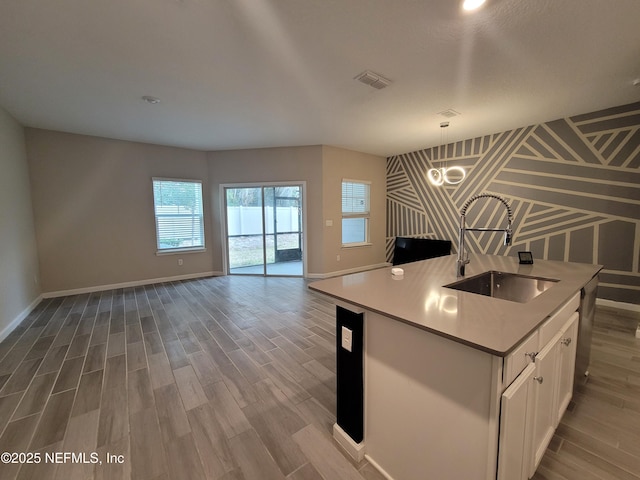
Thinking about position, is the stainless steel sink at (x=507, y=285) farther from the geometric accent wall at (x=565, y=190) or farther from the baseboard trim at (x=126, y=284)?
the baseboard trim at (x=126, y=284)

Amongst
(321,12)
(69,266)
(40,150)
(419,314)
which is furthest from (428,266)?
(40,150)

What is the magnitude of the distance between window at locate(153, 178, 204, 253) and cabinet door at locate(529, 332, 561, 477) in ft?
19.7

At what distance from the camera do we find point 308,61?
96.3 inches

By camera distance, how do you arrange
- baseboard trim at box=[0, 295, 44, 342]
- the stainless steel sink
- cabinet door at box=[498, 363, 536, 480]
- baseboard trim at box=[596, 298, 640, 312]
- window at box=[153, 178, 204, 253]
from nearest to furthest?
cabinet door at box=[498, 363, 536, 480]
the stainless steel sink
baseboard trim at box=[0, 295, 44, 342]
baseboard trim at box=[596, 298, 640, 312]
window at box=[153, 178, 204, 253]

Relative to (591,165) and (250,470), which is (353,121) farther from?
(250,470)

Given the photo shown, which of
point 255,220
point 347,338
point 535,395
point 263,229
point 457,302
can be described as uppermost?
point 255,220

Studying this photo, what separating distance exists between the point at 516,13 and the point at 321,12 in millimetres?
1412

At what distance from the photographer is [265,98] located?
127 inches

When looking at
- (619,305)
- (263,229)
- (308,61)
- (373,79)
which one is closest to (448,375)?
(308,61)

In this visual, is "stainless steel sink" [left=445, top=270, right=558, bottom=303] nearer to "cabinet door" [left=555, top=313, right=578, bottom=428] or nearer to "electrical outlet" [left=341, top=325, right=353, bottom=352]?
"cabinet door" [left=555, top=313, right=578, bottom=428]

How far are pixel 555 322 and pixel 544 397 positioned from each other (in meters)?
0.39

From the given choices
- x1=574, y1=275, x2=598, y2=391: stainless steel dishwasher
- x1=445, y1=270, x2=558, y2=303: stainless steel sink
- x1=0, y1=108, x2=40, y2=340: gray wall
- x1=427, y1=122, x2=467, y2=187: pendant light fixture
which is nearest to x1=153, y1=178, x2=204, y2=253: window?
x1=0, y1=108, x2=40, y2=340: gray wall

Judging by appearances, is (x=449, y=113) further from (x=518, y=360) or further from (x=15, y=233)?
(x=15, y=233)

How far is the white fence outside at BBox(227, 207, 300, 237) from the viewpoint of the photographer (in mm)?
5844
